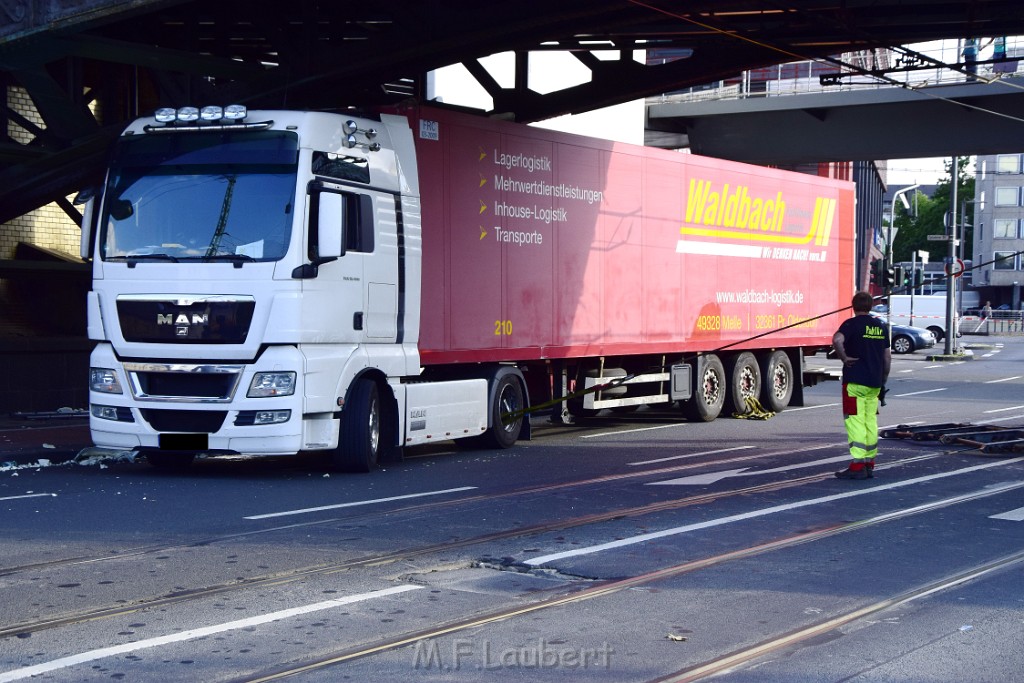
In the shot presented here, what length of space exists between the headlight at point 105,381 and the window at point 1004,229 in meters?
105

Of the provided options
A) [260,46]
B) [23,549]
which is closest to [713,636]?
[23,549]

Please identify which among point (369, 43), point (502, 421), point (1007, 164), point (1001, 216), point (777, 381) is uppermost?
point (1007, 164)

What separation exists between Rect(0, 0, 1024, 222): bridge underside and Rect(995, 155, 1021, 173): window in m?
92.4

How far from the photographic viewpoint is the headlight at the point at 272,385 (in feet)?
40.2

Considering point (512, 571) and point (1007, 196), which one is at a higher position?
point (1007, 196)

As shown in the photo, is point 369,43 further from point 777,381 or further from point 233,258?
point 777,381

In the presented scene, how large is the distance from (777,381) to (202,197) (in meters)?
12.0

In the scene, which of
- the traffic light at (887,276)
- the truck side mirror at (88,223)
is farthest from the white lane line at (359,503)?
the traffic light at (887,276)

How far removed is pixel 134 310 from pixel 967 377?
87.0ft

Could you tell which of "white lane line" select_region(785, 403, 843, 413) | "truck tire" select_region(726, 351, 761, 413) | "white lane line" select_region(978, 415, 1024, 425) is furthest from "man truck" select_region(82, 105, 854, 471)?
"white lane line" select_region(978, 415, 1024, 425)

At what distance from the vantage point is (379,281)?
43.9 ft

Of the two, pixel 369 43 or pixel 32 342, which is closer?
pixel 369 43

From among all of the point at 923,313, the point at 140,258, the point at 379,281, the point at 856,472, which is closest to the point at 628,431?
the point at 856,472

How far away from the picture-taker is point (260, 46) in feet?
75.5
